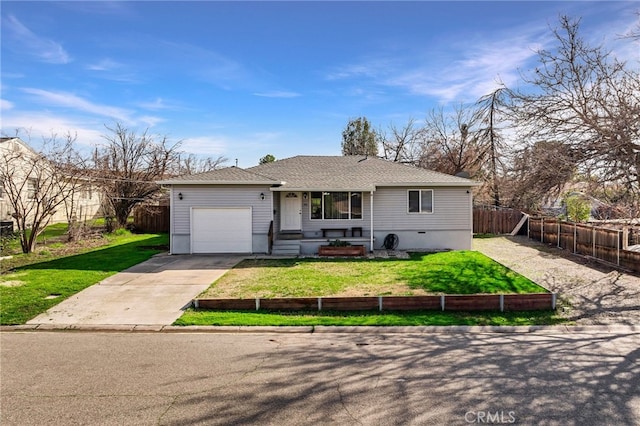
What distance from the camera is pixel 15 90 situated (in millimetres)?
14375

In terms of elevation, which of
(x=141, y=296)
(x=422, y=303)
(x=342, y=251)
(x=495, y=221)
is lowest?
(x=141, y=296)

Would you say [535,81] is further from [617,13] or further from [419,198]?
[419,198]

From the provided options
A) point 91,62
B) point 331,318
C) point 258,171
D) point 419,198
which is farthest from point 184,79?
point 331,318

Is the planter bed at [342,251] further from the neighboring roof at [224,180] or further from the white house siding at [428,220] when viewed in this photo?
the neighboring roof at [224,180]

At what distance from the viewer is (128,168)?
25.5 meters

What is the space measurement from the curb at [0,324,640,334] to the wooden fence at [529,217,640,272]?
21.8 ft

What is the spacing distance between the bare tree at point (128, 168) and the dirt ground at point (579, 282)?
20.3 meters

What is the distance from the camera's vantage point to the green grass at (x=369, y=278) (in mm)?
9828

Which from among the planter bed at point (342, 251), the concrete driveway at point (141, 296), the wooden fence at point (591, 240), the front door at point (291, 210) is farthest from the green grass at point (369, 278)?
the wooden fence at point (591, 240)

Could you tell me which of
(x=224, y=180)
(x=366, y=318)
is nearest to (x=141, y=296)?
(x=366, y=318)

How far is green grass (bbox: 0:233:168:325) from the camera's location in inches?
347

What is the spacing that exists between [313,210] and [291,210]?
3.28 ft

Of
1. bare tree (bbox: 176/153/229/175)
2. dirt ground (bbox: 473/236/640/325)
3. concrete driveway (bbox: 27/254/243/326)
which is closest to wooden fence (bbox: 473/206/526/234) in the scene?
dirt ground (bbox: 473/236/640/325)

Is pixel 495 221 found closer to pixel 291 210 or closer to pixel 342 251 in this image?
pixel 342 251
